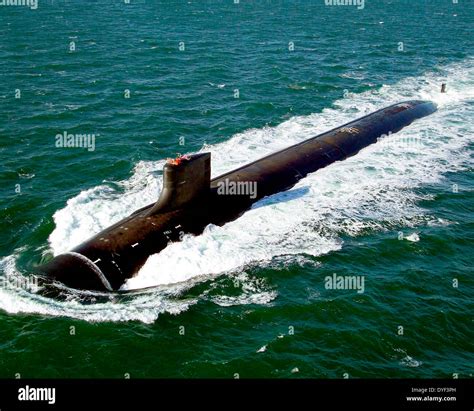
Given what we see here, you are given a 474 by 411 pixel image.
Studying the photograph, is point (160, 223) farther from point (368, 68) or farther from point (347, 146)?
point (368, 68)

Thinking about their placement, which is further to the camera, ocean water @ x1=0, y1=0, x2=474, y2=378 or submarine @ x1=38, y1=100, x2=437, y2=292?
submarine @ x1=38, y1=100, x2=437, y2=292

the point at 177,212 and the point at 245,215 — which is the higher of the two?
the point at 177,212

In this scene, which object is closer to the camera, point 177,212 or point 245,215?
point 177,212

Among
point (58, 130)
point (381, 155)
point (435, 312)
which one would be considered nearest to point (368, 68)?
point (381, 155)
